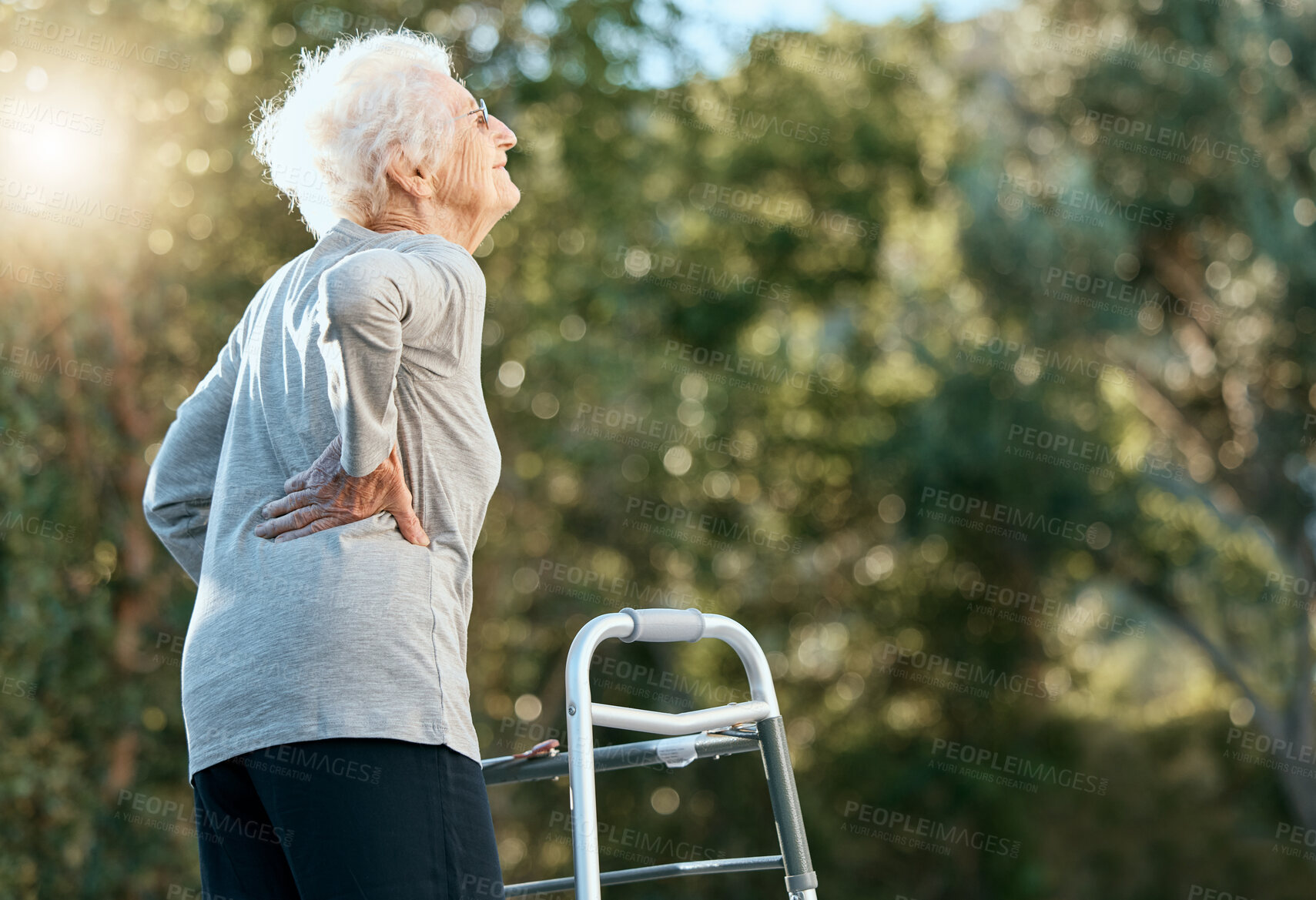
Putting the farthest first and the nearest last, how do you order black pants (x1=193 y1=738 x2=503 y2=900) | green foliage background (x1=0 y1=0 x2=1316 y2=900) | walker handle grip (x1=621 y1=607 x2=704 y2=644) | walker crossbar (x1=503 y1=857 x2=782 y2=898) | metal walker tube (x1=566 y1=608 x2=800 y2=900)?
green foliage background (x1=0 y1=0 x2=1316 y2=900) < walker crossbar (x1=503 y1=857 x2=782 y2=898) < walker handle grip (x1=621 y1=607 x2=704 y2=644) < metal walker tube (x1=566 y1=608 x2=800 y2=900) < black pants (x1=193 y1=738 x2=503 y2=900)

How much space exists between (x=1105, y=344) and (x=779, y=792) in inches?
270

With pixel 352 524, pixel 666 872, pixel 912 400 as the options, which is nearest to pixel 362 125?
pixel 352 524

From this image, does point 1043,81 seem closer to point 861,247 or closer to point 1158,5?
point 1158,5

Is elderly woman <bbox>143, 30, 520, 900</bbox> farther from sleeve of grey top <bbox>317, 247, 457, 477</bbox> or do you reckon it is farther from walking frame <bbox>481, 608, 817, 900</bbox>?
walking frame <bbox>481, 608, 817, 900</bbox>

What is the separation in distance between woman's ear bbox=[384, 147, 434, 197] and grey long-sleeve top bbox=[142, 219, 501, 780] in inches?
2.3

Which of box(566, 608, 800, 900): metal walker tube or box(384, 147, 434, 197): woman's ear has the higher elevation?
box(384, 147, 434, 197): woman's ear

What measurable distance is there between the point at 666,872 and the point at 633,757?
160 mm

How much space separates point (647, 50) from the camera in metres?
5.73

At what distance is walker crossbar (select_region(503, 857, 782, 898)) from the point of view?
1432 mm

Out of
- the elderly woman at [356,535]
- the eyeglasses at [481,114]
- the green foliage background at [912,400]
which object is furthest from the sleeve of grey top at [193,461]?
the green foliage background at [912,400]

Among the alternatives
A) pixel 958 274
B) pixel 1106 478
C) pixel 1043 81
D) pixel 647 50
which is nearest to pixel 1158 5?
pixel 1043 81

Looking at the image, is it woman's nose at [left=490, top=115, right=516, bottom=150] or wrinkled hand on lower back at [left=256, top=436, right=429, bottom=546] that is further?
woman's nose at [left=490, top=115, right=516, bottom=150]

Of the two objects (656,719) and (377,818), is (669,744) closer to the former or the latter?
(656,719)

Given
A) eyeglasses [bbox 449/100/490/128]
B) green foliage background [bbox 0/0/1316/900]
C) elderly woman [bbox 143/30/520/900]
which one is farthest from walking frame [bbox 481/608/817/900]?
green foliage background [bbox 0/0/1316/900]
